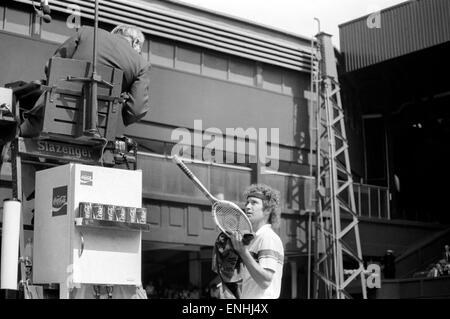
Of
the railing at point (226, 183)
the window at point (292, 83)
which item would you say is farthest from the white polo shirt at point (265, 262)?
the window at point (292, 83)

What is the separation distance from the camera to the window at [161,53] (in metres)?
17.7

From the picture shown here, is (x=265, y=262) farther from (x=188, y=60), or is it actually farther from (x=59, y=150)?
(x=188, y=60)

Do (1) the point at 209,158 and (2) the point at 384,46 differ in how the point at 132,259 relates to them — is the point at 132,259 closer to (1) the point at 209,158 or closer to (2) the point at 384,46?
(1) the point at 209,158

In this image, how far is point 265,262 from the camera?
423 cm

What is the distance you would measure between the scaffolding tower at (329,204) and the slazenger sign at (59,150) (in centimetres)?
1279

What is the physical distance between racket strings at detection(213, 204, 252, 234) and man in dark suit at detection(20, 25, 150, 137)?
1.95 meters

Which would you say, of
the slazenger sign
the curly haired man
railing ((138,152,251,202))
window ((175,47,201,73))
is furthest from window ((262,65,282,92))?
the curly haired man

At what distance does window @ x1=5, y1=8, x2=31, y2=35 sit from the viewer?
15484mm

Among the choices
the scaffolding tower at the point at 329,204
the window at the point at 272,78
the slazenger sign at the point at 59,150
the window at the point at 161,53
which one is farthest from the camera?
the window at the point at 272,78

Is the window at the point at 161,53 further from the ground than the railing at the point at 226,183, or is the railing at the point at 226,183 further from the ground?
the window at the point at 161,53

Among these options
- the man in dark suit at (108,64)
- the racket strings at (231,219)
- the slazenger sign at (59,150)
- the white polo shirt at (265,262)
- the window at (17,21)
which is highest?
the window at (17,21)

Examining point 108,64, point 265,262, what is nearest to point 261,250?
point 265,262

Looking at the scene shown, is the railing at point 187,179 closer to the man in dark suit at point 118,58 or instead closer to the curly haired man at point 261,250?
the man in dark suit at point 118,58
